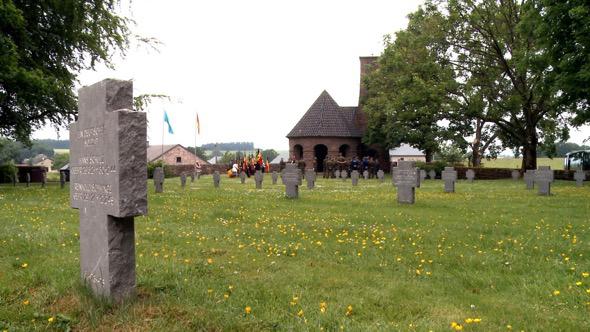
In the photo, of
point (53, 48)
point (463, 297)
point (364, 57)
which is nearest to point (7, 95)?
point (53, 48)

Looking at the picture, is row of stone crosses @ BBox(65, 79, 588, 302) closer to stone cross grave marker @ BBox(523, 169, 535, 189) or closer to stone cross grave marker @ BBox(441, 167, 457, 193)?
stone cross grave marker @ BBox(441, 167, 457, 193)

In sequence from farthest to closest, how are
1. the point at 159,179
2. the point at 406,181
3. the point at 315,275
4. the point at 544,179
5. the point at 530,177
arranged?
the point at 530,177, the point at 159,179, the point at 544,179, the point at 406,181, the point at 315,275

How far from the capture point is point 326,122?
170ft

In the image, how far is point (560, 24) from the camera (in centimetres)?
1966

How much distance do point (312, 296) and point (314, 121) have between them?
1872 inches

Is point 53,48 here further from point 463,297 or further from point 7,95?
point 463,297

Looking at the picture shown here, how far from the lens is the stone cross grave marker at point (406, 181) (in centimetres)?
1429

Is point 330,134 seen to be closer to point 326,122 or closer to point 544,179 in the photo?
point 326,122

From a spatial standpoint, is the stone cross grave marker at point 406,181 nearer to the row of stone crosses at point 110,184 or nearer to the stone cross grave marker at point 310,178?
the stone cross grave marker at point 310,178

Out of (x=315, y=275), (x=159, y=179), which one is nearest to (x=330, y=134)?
(x=159, y=179)

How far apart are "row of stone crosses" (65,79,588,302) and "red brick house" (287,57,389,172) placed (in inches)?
1753

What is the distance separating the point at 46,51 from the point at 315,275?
1904 cm

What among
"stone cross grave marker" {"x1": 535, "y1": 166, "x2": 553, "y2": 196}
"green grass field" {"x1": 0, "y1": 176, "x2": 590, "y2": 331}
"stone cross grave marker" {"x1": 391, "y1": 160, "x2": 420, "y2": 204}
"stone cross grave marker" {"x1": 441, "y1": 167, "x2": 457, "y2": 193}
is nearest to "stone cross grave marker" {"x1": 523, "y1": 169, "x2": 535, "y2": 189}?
"stone cross grave marker" {"x1": 535, "y1": 166, "x2": 553, "y2": 196}

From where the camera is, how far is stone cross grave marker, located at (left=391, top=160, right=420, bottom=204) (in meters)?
14.3
